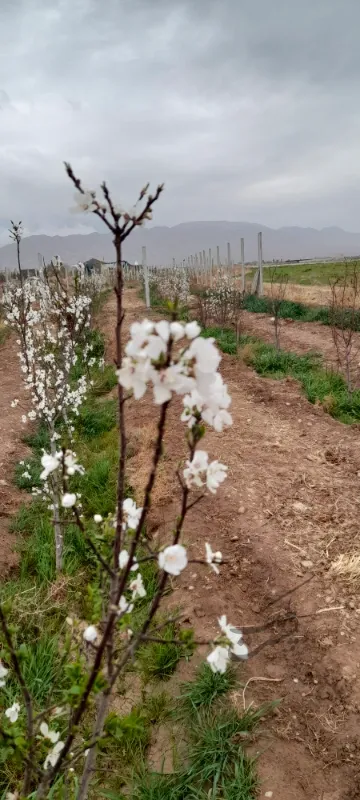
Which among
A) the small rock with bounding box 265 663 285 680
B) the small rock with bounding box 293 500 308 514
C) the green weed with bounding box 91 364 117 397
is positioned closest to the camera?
the small rock with bounding box 265 663 285 680

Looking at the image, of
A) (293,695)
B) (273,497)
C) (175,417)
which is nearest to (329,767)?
(293,695)

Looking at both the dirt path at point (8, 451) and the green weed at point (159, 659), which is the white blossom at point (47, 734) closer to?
the green weed at point (159, 659)

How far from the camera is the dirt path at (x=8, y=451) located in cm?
447

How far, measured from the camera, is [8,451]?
6.32 metres

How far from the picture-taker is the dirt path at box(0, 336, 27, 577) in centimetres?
447

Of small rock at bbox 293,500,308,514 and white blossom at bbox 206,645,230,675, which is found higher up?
white blossom at bbox 206,645,230,675

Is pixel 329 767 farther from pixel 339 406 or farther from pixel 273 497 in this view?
pixel 339 406

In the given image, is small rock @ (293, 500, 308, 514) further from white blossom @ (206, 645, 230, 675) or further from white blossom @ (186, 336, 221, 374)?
white blossom @ (186, 336, 221, 374)

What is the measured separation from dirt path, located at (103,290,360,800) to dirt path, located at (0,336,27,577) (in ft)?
4.12

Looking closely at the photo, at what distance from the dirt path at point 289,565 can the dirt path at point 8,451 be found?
1256 millimetres

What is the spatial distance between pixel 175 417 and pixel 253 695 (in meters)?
4.34

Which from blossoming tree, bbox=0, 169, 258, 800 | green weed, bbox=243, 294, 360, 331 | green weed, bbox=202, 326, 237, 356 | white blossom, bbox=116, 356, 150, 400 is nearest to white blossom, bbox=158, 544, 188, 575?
blossoming tree, bbox=0, 169, 258, 800

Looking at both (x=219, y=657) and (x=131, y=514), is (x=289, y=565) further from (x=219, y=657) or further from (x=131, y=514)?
(x=219, y=657)

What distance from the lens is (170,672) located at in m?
3.07
